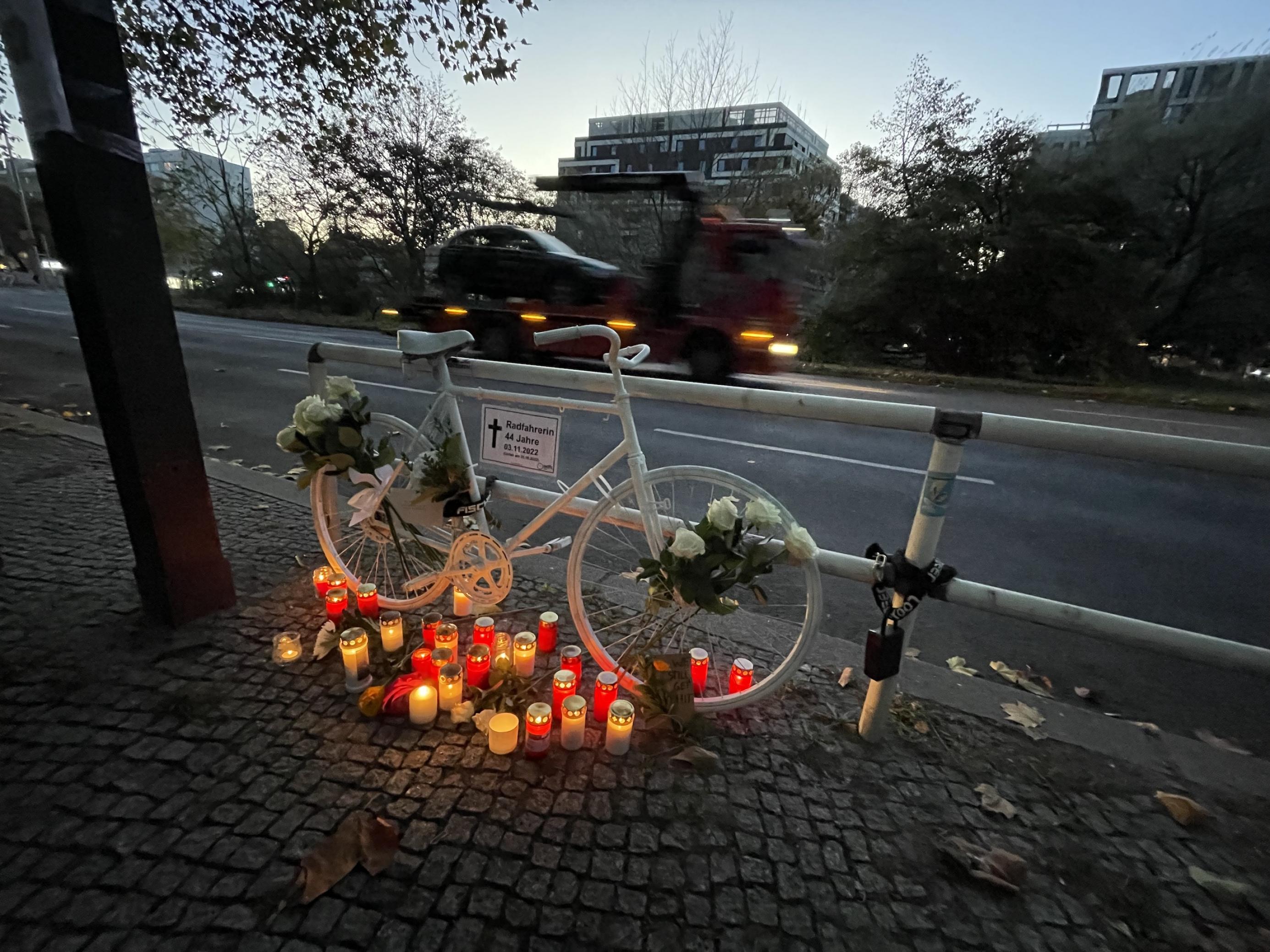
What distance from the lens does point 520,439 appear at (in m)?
2.37

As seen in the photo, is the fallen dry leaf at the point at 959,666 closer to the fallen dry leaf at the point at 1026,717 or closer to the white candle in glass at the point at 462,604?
the fallen dry leaf at the point at 1026,717

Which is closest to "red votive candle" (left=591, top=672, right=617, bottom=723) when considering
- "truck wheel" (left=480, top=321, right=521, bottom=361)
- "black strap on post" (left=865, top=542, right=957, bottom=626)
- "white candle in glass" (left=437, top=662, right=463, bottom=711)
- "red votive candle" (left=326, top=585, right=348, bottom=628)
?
"white candle in glass" (left=437, top=662, right=463, bottom=711)

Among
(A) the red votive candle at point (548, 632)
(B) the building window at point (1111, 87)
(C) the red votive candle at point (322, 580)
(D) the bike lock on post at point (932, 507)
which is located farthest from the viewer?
(B) the building window at point (1111, 87)

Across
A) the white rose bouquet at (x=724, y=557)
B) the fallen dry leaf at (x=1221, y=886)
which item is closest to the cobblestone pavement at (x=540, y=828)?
the fallen dry leaf at (x=1221, y=886)

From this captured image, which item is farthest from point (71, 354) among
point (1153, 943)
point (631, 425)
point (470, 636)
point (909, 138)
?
point (909, 138)

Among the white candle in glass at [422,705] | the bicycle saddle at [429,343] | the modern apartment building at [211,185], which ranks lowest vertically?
the white candle in glass at [422,705]

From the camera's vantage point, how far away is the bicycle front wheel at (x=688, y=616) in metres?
2.04

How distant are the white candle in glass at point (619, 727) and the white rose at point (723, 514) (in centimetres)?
67

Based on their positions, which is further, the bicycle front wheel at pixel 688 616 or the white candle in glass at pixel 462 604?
the white candle in glass at pixel 462 604

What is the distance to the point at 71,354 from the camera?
402 inches

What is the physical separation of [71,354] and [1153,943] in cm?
1444

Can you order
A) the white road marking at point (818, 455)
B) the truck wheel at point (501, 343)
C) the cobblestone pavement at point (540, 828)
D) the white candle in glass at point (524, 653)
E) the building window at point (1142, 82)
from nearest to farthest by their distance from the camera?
1. the cobblestone pavement at point (540, 828)
2. the white candle in glass at point (524, 653)
3. the white road marking at point (818, 455)
4. the truck wheel at point (501, 343)
5. the building window at point (1142, 82)

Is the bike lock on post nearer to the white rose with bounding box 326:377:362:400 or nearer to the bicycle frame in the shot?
the bicycle frame

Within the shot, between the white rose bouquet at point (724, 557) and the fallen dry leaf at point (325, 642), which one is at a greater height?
the white rose bouquet at point (724, 557)
